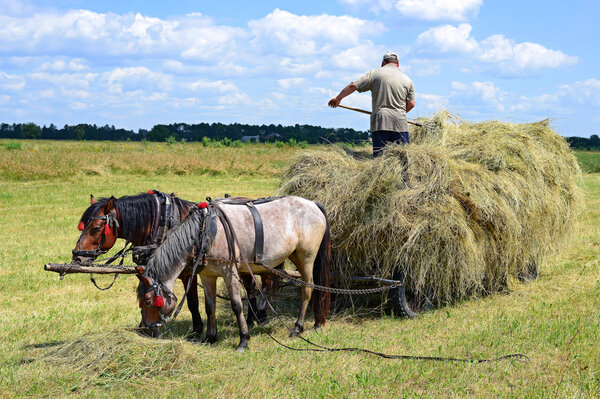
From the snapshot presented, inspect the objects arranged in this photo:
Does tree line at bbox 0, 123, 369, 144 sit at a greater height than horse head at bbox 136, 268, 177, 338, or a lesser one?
greater

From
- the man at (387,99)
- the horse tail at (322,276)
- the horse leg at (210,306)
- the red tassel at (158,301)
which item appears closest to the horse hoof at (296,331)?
the horse tail at (322,276)

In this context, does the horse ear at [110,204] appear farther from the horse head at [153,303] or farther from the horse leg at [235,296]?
the horse leg at [235,296]

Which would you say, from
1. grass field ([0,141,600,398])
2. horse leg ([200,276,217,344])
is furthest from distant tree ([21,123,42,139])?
horse leg ([200,276,217,344])

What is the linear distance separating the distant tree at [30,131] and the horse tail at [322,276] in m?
76.3

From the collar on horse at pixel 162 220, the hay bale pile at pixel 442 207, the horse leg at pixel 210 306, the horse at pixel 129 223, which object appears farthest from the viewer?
the hay bale pile at pixel 442 207

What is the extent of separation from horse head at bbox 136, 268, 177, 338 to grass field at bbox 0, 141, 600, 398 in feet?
0.72

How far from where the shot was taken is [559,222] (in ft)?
25.2

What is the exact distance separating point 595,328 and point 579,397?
1720 millimetres

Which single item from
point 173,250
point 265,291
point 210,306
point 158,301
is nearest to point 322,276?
point 265,291

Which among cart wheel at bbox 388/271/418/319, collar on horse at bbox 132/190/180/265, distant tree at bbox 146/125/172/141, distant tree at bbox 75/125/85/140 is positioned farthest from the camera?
distant tree at bbox 75/125/85/140

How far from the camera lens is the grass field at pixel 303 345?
4.26 meters

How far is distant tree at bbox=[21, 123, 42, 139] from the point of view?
72.6m

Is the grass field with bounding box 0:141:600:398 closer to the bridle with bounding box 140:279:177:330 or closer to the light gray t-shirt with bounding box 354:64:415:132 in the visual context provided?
the bridle with bounding box 140:279:177:330

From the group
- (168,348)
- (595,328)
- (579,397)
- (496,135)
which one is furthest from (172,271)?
(496,135)
